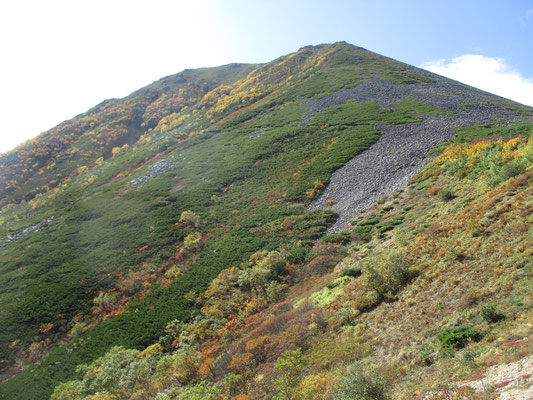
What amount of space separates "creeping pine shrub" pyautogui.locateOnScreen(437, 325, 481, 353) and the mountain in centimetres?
7

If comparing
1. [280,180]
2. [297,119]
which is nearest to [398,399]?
[280,180]

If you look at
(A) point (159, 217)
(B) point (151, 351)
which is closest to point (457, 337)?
(B) point (151, 351)

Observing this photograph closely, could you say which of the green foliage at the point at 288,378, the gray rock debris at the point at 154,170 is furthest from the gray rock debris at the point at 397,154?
the gray rock debris at the point at 154,170

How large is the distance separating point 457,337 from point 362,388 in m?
3.30

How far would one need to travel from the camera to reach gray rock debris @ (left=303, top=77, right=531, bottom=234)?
93.7 feet

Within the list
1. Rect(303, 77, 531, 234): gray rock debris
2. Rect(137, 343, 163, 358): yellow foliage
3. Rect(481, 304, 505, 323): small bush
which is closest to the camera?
Rect(481, 304, 505, 323): small bush

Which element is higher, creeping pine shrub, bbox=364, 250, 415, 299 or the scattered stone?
the scattered stone

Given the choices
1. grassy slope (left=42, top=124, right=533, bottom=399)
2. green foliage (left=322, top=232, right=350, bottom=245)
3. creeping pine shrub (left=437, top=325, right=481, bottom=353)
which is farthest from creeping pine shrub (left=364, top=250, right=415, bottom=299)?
green foliage (left=322, top=232, right=350, bottom=245)

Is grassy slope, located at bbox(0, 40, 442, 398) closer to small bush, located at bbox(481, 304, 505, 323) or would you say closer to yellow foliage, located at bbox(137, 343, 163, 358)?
yellow foliage, located at bbox(137, 343, 163, 358)

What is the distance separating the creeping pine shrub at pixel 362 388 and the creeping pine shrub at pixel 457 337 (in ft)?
7.38

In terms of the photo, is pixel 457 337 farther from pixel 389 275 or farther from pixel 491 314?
pixel 389 275

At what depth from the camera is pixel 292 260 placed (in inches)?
907

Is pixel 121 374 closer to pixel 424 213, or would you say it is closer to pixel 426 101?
pixel 424 213

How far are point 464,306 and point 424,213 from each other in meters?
11.6
